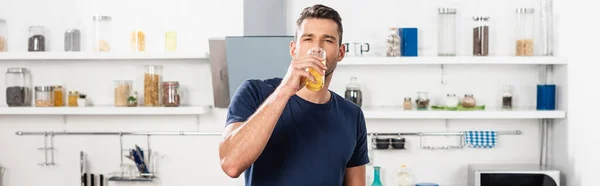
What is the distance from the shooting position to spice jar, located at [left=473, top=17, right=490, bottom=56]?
12.6 feet

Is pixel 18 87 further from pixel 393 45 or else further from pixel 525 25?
pixel 525 25

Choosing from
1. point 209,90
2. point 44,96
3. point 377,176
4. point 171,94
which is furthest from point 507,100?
point 44,96

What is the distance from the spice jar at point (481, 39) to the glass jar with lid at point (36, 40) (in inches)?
88.6

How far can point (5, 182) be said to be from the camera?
13.6ft

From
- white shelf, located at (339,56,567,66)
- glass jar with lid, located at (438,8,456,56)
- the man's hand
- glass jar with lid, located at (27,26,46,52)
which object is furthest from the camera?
glass jar with lid, located at (27,26,46,52)

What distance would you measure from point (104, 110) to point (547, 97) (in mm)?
2255

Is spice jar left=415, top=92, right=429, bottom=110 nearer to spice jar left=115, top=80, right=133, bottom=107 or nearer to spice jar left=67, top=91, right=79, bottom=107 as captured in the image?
spice jar left=115, top=80, right=133, bottom=107

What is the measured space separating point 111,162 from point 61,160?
278 mm

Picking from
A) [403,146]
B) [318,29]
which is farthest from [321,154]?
[403,146]

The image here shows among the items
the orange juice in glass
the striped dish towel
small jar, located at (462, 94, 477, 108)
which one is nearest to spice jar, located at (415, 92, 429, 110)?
small jar, located at (462, 94, 477, 108)

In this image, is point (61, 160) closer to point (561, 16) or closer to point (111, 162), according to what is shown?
point (111, 162)

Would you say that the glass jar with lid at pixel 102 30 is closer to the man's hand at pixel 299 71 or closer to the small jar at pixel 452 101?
the small jar at pixel 452 101

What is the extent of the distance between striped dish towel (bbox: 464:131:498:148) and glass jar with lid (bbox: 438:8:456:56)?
0.46m

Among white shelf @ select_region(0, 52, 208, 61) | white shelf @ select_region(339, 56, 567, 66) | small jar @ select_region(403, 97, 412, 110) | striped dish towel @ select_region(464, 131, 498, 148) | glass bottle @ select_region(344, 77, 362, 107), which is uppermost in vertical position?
white shelf @ select_region(0, 52, 208, 61)
